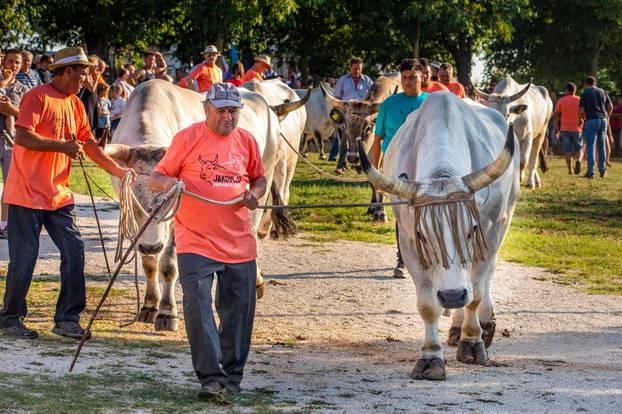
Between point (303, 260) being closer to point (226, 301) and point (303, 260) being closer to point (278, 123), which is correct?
point (278, 123)

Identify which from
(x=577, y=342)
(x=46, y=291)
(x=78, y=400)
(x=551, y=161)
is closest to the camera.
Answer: (x=78, y=400)

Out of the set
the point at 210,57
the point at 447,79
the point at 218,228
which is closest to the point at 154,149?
the point at 218,228

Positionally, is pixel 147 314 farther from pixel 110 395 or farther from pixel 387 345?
pixel 110 395

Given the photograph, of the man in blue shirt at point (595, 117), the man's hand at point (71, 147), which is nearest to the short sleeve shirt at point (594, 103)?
the man in blue shirt at point (595, 117)

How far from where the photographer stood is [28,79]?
14633mm

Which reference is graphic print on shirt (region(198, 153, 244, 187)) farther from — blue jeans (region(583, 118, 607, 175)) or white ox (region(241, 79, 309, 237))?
blue jeans (region(583, 118, 607, 175))

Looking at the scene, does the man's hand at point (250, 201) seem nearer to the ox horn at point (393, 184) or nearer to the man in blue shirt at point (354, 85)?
the ox horn at point (393, 184)

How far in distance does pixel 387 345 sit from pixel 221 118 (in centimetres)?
284

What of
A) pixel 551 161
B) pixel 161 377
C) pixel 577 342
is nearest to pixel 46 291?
pixel 161 377

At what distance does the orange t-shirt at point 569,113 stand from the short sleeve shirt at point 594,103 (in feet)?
4.03

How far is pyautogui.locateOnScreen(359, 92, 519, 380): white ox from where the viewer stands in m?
7.46

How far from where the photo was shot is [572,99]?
2895 cm

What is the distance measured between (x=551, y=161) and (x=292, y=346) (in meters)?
25.9

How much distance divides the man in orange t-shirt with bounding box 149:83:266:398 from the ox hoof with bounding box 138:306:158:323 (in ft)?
8.43
